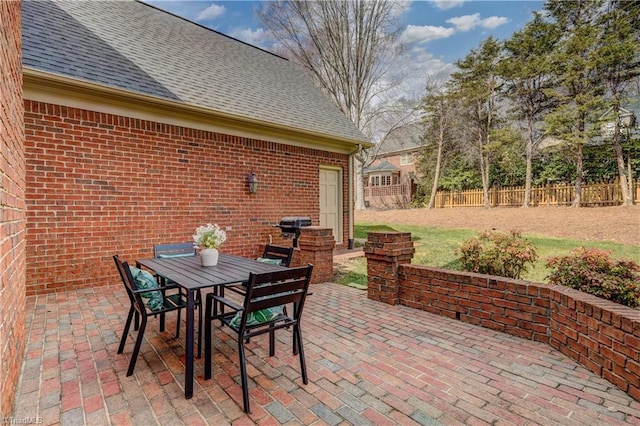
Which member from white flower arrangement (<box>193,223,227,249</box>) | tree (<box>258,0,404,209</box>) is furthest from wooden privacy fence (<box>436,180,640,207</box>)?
white flower arrangement (<box>193,223,227,249</box>)

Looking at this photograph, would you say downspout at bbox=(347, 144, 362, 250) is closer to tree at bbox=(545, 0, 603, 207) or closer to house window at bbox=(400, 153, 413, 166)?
tree at bbox=(545, 0, 603, 207)

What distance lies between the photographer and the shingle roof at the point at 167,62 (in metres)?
5.05

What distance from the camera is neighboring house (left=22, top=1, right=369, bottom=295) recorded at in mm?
4535

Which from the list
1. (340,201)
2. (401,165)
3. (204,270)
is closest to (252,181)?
(340,201)

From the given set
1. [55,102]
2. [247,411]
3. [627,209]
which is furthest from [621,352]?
[627,209]

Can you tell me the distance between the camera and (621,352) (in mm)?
2268

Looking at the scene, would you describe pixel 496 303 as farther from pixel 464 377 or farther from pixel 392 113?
pixel 392 113

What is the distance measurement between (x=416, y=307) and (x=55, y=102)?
5.80 metres

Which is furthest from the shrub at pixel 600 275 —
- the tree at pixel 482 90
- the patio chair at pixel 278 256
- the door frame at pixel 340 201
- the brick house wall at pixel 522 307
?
the tree at pixel 482 90

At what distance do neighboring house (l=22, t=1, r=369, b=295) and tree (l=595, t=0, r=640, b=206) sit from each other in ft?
39.4

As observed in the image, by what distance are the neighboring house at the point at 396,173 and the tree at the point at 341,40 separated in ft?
16.5

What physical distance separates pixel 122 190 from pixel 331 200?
485cm

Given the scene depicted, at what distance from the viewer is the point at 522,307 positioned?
3.14 meters

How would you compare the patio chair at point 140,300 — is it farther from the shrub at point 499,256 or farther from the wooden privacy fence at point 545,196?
the wooden privacy fence at point 545,196
